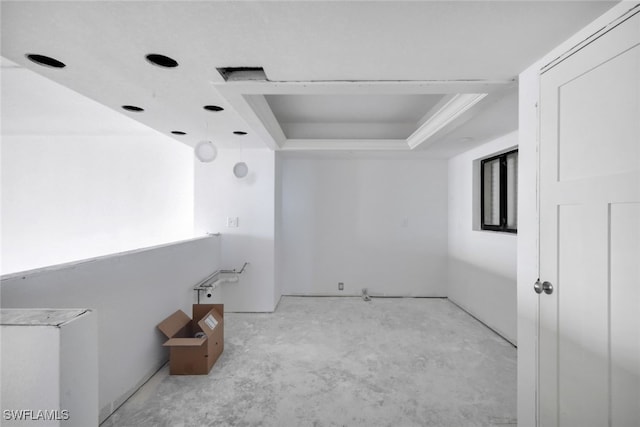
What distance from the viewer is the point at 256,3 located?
1109 millimetres

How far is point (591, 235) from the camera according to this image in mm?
1221

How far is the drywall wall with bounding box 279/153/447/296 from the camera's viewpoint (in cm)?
438

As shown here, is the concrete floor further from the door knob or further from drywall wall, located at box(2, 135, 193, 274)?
drywall wall, located at box(2, 135, 193, 274)

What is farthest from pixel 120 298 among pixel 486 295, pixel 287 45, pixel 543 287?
pixel 486 295

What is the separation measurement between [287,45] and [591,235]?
1.61 meters

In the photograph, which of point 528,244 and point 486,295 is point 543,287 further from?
point 486,295

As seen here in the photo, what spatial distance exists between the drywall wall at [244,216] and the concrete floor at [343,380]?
0.43 meters

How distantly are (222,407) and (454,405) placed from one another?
1548 mm

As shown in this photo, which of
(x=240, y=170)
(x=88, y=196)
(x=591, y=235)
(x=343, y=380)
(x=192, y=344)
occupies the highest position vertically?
(x=240, y=170)

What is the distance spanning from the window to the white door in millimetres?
1833

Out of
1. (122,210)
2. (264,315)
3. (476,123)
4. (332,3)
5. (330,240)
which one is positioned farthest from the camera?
(330,240)

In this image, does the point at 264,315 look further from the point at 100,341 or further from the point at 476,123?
the point at 476,123

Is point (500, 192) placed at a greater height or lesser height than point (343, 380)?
greater

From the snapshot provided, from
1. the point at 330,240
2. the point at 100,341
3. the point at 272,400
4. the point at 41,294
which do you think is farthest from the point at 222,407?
the point at 330,240
